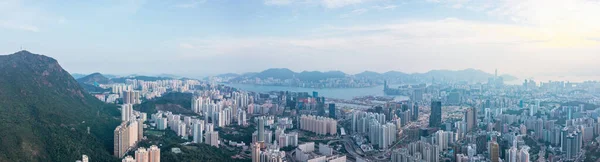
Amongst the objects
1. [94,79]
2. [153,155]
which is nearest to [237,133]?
[153,155]

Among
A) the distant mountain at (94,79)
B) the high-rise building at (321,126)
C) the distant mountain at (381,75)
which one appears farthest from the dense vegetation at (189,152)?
the distant mountain at (381,75)

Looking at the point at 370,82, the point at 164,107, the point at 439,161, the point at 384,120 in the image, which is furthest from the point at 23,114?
the point at 370,82

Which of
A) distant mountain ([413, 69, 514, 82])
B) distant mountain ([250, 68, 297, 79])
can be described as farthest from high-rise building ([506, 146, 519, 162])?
distant mountain ([250, 68, 297, 79])

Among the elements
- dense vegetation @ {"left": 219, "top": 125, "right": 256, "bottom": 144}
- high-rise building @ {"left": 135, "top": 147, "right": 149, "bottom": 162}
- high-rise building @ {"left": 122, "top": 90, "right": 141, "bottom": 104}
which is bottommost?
dense vegetation @ {"left": 219, "top": 125, "right": 256, "bottom": 144}

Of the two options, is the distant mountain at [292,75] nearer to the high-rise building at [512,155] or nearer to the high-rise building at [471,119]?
the high-rise building at [471,119]

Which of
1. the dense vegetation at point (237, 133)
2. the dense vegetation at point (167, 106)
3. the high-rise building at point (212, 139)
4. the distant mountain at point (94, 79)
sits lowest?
the dense vegetation at point (237, 133)

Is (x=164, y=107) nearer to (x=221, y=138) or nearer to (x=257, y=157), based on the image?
(x=221, y=138)

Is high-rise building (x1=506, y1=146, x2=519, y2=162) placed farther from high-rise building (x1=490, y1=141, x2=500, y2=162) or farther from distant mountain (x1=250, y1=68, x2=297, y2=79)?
distant mountain (x1=250, y1=68, x2=297, y2=79)

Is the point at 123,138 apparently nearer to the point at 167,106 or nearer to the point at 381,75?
the point at 167,106
